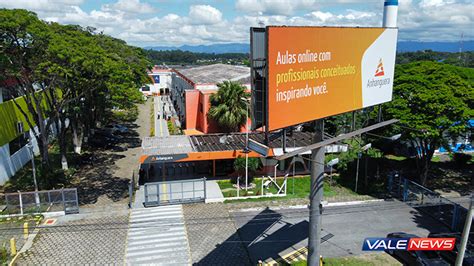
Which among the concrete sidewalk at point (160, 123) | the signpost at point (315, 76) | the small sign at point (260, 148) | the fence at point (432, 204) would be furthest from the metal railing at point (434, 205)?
the concrete sidewalk at point (160, 123)

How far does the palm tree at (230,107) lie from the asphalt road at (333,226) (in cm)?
1339

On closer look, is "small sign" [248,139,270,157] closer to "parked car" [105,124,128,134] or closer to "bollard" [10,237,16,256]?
"bollard" [10,237,16,256]

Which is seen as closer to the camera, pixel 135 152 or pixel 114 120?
pixel 135 152

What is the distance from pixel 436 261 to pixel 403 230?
5.27 m

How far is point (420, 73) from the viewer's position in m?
27.9

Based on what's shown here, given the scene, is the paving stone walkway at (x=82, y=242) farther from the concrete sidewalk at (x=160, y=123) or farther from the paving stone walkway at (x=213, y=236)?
the concrete sidewalk at (x=160, y=123)

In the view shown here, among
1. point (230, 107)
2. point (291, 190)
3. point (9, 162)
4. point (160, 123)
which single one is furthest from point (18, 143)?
point (160, 123)

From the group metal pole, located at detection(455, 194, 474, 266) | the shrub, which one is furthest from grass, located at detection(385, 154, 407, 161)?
metal pole, located at detection(455, 194, 474, 266)

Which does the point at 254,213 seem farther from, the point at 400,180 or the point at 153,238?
the point at 400,180

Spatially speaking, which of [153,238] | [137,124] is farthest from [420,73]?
[137,124]

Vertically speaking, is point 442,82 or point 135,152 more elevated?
point 442,82

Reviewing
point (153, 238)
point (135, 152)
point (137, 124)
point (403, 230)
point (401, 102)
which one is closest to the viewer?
point (153, 238)

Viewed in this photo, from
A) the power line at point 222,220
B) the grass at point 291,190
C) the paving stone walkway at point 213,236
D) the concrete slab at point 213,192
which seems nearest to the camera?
the paving stone walkway at point 213,236

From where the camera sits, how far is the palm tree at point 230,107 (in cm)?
3650
